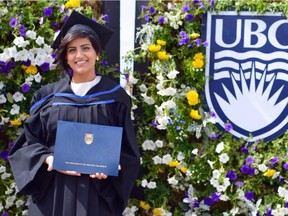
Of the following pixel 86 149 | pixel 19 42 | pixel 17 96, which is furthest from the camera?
pixel 17 96

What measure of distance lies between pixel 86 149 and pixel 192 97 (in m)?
1.27

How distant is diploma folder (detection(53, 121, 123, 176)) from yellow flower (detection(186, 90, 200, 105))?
44.9 inches

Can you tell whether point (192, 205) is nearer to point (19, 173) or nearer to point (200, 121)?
point (200, 121)

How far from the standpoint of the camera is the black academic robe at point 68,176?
112 inches

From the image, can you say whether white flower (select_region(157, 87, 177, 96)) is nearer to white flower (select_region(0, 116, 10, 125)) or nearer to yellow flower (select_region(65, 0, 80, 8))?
→ yellow flower (select_region(65, 0, 80, 8))

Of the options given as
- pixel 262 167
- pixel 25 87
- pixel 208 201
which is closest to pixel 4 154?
pixel 25 87

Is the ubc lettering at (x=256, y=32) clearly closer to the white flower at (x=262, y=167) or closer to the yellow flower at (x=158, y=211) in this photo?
the white flower at (x=262, y=167)

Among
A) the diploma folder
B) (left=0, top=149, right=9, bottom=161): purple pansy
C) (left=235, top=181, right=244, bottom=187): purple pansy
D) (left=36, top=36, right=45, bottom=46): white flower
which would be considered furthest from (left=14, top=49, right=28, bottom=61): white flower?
(left=235, top=181, right=244, bottom=187): purple pansy

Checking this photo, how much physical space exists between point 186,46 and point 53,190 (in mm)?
1615

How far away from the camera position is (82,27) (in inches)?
115

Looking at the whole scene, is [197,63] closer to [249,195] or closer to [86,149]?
[249,195]

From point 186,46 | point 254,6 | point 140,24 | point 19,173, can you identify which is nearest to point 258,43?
point 254,6

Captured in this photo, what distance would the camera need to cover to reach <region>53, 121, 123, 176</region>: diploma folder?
274cm

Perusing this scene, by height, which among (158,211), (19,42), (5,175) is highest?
(19,42)
